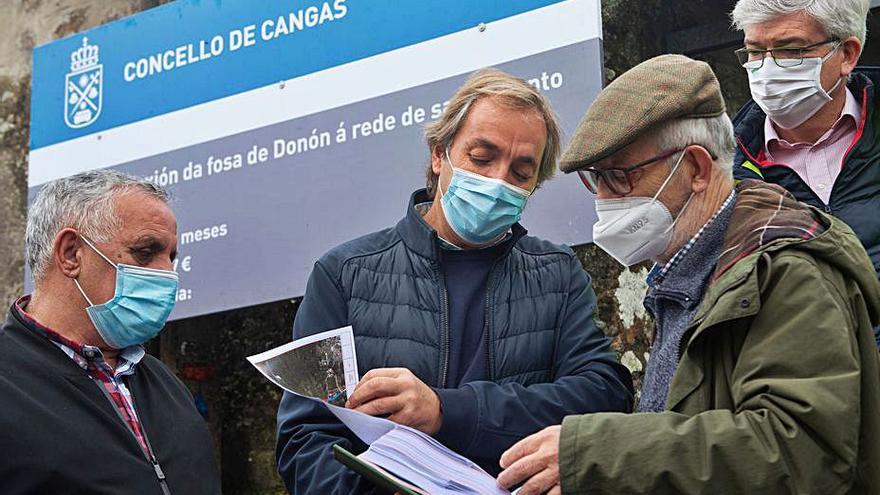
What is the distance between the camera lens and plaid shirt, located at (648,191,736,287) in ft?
6.40

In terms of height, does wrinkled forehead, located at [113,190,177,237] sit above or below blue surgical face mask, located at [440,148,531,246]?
above

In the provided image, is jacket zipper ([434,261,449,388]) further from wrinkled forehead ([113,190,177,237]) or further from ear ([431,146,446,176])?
wrinkled forehead ([113,190,177,237])

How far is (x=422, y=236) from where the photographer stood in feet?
8.05

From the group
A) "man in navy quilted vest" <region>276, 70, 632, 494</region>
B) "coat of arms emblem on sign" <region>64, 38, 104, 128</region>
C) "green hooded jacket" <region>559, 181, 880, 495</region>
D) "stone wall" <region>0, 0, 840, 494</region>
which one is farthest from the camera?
"coat of arms emblem on sign" <region>64, 38, 104, 128</region>

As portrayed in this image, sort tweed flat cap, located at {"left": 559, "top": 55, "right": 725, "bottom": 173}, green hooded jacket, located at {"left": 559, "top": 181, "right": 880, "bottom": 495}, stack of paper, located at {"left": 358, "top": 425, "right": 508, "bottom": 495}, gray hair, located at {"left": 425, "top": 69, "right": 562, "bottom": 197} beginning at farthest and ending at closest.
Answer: gray hair, located at {"left": 425, "top": 69, "right": 562, "bottom": 197} < tweed flat cap, located at {"left": 559, "top": 55, "right": 725, "bottom": 173} < stack of paper, located at {"left": 358, "top": 425, "right": 508, "bottom": 495} < green hooded jacket, located at {"left": 559, "top": 181, "right": 880, "bottom": 495}

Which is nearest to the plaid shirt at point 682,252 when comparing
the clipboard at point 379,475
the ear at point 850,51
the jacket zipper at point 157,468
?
the clipboard at point 379,475

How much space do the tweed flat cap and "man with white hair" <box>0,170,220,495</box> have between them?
1166 mm

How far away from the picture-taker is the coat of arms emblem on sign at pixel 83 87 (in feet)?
14.8

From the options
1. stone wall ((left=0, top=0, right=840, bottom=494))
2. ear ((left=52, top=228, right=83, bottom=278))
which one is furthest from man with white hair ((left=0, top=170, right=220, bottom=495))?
stone wall ((left=0, top=0, right=840, bottom=494))

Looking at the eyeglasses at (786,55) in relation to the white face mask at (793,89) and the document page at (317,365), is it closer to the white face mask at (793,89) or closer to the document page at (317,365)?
the white face mask at (793,89)

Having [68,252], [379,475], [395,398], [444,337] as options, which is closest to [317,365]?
[395,398]

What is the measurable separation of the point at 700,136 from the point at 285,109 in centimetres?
229

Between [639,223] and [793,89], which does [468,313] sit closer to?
[639,223]

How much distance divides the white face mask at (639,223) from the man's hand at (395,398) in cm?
47
